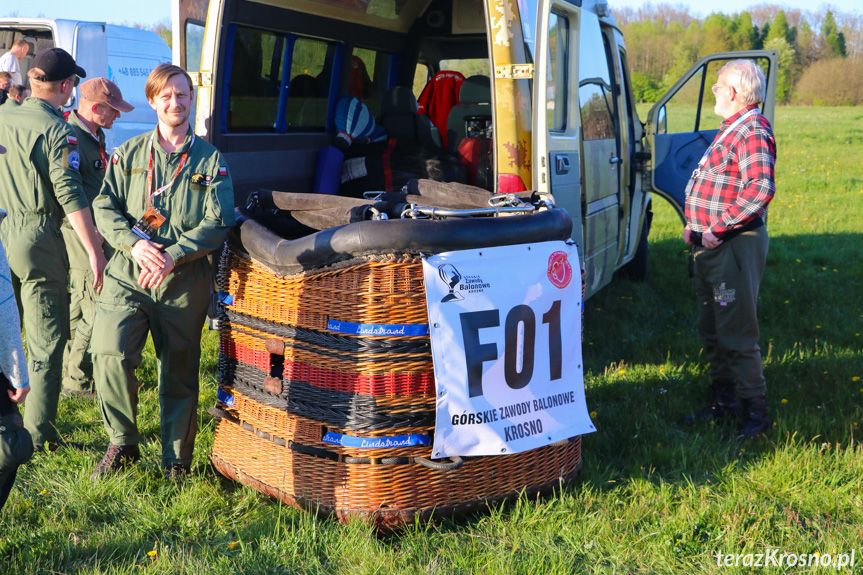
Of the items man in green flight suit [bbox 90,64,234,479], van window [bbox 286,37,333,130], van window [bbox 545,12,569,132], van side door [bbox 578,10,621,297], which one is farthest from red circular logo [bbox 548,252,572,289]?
van window [bbox 286,37,333,130]

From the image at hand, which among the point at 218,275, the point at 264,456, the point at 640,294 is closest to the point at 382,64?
the point at 640,294

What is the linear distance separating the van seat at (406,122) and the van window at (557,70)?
4.47 ft

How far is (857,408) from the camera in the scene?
4406 mm

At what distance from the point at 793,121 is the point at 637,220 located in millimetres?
30717

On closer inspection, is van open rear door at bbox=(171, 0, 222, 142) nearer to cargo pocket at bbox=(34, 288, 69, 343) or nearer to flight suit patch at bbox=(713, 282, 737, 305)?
cargo pocket at bbox=(34, 288, 69, 343)

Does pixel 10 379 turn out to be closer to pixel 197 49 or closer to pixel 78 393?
pixel 78 393

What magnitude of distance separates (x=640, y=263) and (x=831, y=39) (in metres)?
86.8

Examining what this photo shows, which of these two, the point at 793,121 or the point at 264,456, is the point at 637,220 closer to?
the point at 264,456

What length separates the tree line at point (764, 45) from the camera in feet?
174

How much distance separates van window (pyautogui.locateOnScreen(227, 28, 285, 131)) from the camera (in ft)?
16.9

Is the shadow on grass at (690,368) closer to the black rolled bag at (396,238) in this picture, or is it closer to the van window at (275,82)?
the black rolled bag at (396,238)

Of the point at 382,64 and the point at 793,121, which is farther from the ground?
the point at 793,121

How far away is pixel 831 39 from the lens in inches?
3201

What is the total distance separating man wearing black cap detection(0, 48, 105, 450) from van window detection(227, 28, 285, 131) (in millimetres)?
1229
